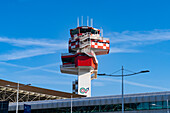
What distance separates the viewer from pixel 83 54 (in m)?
109

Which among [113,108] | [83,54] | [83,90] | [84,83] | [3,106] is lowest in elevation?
[113,108]

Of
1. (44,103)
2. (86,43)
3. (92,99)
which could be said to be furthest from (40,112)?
(86,43)

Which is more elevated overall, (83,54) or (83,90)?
(83,54)

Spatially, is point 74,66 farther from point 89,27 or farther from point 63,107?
point 63,107

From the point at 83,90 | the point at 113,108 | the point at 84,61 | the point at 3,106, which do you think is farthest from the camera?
the point at 84,61

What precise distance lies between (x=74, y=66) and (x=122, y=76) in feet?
205

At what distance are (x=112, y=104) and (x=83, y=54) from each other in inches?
1724

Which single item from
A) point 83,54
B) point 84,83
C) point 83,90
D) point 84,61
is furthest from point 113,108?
point 83,54

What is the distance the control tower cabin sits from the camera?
10812 centimetres

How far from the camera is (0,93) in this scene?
92375mm

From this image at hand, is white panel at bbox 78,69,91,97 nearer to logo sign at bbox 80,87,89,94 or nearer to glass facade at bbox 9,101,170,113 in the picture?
logo sign at bbox 80,87,89,94

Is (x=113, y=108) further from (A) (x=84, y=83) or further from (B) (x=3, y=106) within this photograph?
(A) (x=84, y=83)

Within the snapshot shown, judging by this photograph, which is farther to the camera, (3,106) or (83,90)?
(83,90)

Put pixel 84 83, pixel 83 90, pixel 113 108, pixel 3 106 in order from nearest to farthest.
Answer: pixel 113 108, pixel 3 106, pixel 83 90, pixel 84 83
